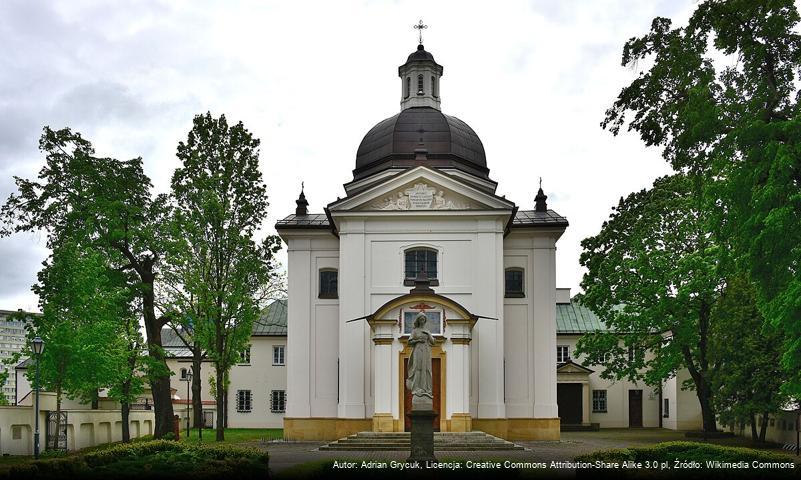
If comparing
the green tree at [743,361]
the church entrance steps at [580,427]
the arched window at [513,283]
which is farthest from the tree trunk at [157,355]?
the green tree at [743,361]

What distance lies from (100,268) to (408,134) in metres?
14.6

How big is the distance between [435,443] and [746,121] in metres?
14.2

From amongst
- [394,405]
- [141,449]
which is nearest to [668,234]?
[394,405]

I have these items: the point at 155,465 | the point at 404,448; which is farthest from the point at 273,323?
the point at 155,465

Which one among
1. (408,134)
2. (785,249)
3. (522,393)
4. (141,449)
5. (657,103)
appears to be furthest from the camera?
(408,134)

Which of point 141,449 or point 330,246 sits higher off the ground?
point 330,246

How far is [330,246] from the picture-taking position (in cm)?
3641

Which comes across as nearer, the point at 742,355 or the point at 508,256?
the point at 742,355

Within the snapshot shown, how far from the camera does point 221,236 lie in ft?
117

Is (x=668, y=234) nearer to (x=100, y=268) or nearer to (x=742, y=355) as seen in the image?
(x=742, y=355)

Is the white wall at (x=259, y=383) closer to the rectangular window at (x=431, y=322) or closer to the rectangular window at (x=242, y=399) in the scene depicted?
the rectangular window at (x=242, y=399)

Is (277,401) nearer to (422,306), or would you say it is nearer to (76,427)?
(76,427)

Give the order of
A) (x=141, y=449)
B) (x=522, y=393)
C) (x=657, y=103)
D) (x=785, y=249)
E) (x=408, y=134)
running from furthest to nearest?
(x=408, y=134), (x=522, y=393), (x=657, y=103), (x=785, y=249), (x=141, y=449)

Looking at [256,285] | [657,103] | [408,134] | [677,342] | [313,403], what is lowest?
[313,403]
